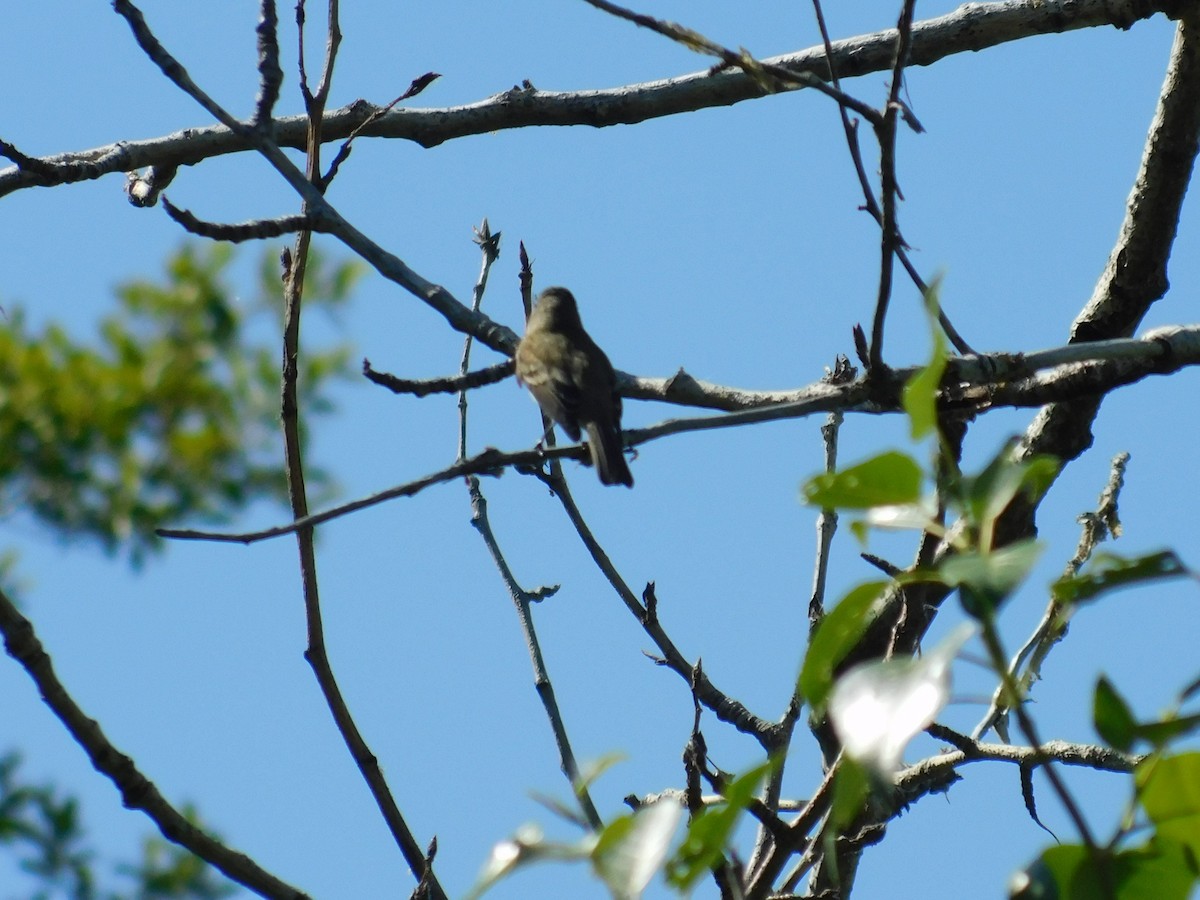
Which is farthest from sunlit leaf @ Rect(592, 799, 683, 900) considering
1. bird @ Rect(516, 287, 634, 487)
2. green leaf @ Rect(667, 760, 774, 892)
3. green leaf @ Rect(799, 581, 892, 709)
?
bird @ Rect(516, 287, 634, 487)

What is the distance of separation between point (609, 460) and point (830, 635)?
14.8 feet

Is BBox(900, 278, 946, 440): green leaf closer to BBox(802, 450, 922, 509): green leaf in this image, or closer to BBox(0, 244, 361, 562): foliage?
BBox(802, 450, 922, 509): green leaf

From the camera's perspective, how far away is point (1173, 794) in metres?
0.92

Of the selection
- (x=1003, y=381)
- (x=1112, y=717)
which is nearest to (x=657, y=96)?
(x=1003, y=381)

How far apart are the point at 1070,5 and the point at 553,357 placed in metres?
2.82

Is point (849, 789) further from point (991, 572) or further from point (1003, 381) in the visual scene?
point (1003, 381)

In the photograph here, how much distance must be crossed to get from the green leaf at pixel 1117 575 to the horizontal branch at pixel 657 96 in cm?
381

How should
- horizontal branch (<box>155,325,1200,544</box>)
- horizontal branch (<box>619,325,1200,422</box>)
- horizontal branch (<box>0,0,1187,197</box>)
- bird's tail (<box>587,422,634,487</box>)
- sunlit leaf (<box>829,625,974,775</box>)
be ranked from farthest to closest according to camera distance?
1. bird's tail (<box>587,422,634,487</box>)
2. horizontal branch (<box>0,0,1187,197</box>)
3. horizontal branch (<box>619,325,1200,422</box>)
4. horizontal branch (<box>155,325,1200,544</box>)
5. sunlit leaf (<box>829,625,974,775</box>)

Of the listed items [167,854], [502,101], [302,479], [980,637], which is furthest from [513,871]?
[167,854]

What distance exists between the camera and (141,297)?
809 cm

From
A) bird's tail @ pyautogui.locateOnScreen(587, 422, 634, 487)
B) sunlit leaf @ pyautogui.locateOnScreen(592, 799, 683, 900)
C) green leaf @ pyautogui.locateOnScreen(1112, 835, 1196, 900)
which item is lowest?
green leaf @ pyautogui.locateOnScreen(1112, 835, 1196, 900)

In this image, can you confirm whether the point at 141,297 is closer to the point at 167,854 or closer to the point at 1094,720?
the point at 167,854

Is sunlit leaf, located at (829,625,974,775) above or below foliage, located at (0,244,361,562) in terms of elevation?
below

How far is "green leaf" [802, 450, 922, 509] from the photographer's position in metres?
0.94
